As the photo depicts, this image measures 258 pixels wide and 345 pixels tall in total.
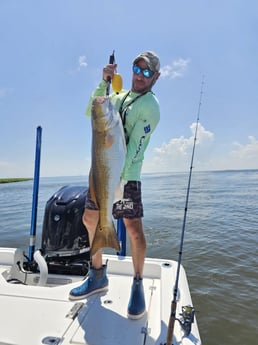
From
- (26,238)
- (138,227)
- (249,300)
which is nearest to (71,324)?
(138,227)

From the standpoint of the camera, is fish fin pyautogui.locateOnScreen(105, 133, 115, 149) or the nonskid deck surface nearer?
the nonskid deck surface

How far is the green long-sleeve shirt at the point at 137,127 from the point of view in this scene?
2494 mm

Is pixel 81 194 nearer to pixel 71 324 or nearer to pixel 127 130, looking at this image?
pixel 127 130

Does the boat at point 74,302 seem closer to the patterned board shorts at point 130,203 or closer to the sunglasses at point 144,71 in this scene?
the patterned board shorts at point 130,203

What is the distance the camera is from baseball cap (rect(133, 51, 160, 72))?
8.31 feet

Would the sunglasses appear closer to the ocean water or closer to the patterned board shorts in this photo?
the patterned board shorts

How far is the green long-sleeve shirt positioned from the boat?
0.88 meters

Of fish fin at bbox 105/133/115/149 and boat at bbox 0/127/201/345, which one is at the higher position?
fish fin at bbox 105/133/115/149

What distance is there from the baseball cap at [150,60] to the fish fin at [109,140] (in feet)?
2.51

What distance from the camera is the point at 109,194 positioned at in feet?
7.54

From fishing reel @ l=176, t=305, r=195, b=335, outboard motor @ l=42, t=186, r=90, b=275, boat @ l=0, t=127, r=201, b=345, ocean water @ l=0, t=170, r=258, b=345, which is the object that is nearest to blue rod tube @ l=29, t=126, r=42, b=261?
boat @ l=0, t=127, r=201, b=345

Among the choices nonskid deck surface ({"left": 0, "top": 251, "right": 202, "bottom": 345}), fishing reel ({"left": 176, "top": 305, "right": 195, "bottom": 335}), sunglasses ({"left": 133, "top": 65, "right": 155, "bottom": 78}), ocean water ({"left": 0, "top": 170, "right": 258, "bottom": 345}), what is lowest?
ocean water ({"left": 0, "top": 170, "right": 258, "bottom": 345})

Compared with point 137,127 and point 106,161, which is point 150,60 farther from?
point 106,161

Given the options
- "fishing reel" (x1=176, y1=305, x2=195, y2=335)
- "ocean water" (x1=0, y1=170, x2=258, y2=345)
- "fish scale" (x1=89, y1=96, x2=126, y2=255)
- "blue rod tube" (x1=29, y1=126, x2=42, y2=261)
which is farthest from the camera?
"ocean water" (x1=0, y1=170, x2=258, y2=345)
